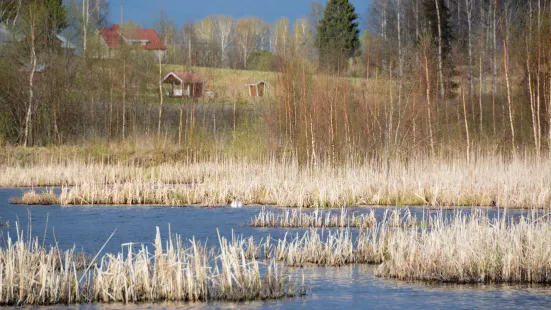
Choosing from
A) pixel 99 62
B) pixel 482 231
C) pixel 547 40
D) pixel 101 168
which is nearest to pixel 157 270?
pixel 482 231

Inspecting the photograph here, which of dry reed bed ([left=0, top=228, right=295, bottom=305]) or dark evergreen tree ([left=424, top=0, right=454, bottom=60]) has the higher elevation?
dark evergreen tree ([left=424, top=0, right=454, bottom=60])

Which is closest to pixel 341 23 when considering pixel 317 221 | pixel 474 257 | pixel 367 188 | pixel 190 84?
pixel 190 84

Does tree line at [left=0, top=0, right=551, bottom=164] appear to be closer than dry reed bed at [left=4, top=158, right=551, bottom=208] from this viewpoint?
No

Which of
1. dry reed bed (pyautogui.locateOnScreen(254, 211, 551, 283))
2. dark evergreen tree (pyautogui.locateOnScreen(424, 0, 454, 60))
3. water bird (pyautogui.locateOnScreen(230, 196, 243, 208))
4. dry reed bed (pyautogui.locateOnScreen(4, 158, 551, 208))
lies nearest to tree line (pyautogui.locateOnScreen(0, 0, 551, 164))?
dark evergreen tree (pyautogui.locateOnScreen(424, 0, 454, 60))

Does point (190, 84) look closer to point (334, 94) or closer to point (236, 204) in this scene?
point (334, 94)

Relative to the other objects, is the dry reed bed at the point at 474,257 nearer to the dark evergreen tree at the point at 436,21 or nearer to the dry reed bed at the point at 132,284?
the dry reed bed at the point at 132,284

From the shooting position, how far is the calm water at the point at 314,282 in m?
7.76

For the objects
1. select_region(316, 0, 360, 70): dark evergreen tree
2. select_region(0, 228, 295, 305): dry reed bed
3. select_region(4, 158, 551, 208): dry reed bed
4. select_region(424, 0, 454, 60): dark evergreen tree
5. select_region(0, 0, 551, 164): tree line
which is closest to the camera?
select_region(0, 228, 295, 305): dry reed bed

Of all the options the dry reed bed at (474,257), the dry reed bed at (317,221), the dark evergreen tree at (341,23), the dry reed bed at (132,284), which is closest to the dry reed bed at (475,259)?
the dry reed bed at (474,257)

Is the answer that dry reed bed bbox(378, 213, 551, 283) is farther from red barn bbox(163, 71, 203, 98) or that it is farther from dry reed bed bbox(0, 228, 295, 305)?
red barn bbox(163, 71, 203, 98)

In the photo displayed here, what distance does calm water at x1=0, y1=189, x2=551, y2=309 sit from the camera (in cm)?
776

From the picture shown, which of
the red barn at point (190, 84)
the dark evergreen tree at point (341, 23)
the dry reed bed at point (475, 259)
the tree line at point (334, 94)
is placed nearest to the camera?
the dry reed bed at point (475, 259)

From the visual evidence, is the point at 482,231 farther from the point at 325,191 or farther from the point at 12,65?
the point at 12,65

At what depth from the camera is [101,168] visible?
2114cm
